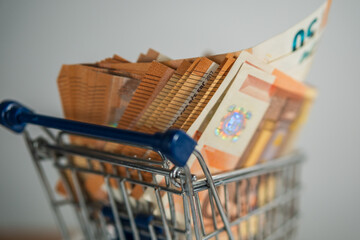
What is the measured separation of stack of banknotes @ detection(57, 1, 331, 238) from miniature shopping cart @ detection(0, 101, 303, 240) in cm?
4

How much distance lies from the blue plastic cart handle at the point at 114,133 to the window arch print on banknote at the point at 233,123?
6.2 inches

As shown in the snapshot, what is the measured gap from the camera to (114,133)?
52cm

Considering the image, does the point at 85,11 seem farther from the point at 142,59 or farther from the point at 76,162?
the point at 76,162

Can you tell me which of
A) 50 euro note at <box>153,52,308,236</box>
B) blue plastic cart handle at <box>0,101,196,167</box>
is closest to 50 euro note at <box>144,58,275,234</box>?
50 euro note at <box>153,52,308,236</box>

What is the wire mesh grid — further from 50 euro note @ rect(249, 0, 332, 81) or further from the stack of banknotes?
50 euro note @ rect(249, 0, 332, 81)

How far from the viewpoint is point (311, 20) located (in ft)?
2.02

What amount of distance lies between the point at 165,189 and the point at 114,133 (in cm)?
13

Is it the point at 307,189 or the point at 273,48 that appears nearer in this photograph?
the point at 273,48

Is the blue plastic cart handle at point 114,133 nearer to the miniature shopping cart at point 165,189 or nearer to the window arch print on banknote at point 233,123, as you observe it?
the miniature shopping cart at point 165,189

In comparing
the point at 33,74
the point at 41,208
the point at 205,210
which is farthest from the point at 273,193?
the point at 41,208

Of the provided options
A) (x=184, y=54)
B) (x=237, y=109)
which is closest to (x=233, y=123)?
(x=237, y=109)

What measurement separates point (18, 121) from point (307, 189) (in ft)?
2.96

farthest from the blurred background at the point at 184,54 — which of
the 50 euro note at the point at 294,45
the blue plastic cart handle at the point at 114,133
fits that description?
the blue plastic cart handle at the point at 114,133

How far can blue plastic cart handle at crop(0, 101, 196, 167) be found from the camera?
1.51 ft
